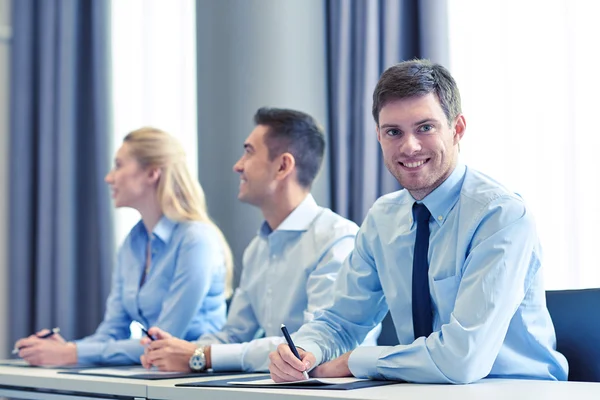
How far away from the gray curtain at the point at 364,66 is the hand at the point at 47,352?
1210 millimetres

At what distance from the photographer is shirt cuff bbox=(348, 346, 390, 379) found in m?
1.94

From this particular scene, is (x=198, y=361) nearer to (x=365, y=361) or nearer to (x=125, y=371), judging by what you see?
(x=125, y=371)

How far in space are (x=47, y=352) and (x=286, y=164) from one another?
108cm

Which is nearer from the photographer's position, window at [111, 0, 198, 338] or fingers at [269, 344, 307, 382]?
fingers at [269, 344, 307, 382]

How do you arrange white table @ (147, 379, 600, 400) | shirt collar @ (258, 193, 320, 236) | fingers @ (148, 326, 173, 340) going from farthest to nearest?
shirt collar @ (258, 193, 320, 236)
fingers @ (148, 326, 173, 340)
white table @ (147, 379, 600, 400)

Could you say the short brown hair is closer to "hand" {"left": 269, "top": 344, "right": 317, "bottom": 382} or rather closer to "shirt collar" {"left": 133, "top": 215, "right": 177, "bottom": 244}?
"hand" {"left": 269, "top": 344, "right": 317, "bottom": 382}

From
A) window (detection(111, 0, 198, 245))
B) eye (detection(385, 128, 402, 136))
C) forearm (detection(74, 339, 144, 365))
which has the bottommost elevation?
forearm (detection(74, 339, 144, 365))

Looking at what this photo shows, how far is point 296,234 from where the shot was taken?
2.92 m

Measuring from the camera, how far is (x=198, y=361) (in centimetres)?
254

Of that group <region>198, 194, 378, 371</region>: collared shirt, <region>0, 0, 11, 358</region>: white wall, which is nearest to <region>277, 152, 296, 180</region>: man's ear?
<region>198, 194, 378, 371</region>: collared shirt

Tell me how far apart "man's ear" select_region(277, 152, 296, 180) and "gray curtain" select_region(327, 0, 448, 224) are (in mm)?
472

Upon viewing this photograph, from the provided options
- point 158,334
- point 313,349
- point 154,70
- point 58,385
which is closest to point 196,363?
point 158,334

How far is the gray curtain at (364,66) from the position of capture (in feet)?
10.9

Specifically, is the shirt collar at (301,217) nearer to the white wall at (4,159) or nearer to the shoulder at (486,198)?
the shoulder at (486,198)
